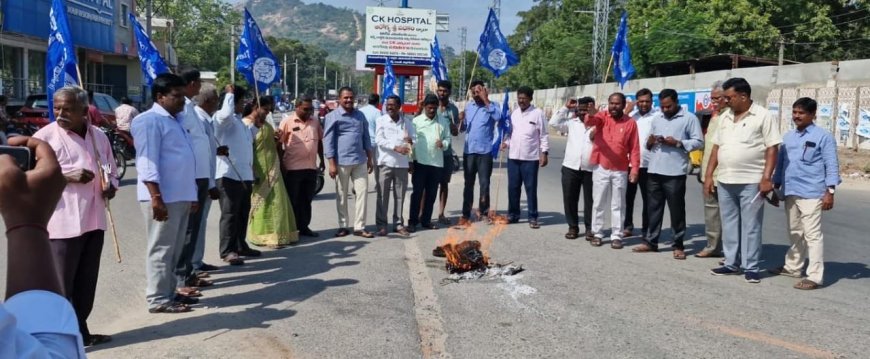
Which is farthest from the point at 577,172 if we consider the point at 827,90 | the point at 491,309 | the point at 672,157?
the point at 827,90

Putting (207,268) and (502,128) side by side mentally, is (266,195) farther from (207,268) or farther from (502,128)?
(502,128)

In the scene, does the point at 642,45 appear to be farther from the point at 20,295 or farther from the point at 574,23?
the point at 20,295

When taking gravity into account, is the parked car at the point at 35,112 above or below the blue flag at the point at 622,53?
below

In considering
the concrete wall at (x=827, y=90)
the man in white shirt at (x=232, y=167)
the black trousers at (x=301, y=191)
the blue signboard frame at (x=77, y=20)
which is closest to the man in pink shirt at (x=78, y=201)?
the man in white shirt at (x=232, y=167)

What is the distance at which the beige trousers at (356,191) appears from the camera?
Answer: 8469 millimetres

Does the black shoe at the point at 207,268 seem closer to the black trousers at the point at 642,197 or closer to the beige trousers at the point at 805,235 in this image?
the black trousers at the point at 642,197

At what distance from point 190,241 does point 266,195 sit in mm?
1920

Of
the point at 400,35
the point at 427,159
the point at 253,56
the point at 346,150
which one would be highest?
the point at 400,35

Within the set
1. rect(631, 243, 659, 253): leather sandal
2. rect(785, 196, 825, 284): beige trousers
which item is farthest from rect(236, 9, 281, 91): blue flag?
rect(785, 196, 825, 284): beige trousers

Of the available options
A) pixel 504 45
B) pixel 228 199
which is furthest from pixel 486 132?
pixel 228 199

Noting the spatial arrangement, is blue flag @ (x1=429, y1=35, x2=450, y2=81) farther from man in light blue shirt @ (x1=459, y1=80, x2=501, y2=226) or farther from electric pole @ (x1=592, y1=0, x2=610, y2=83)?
electric pole @ (x1=592, y1=0, x2=610, y2=83)

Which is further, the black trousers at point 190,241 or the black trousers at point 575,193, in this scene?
the black trousers at point 575,193

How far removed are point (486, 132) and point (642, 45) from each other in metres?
34.3

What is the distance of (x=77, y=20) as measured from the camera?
27.6 meters
